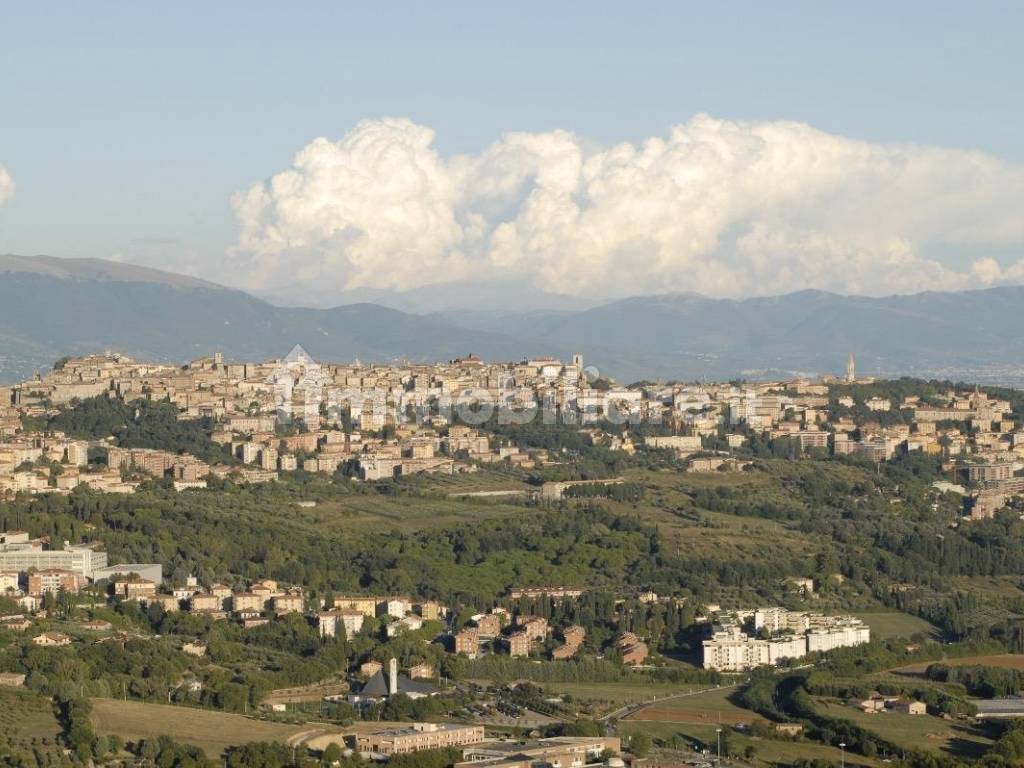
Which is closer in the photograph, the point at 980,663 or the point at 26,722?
the point at 26,722

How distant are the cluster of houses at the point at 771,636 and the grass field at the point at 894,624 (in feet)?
1.25

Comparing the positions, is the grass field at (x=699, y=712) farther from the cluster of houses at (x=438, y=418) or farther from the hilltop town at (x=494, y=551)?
the cluster of houses at (x=438, y=418)

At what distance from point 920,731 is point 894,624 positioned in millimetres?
13105

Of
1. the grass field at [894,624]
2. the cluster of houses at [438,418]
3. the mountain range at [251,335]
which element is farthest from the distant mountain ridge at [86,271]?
the grass field at [894,624]

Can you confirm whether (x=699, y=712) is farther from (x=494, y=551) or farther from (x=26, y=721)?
(x=494, y=551)

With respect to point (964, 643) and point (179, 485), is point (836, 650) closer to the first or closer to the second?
point (964, 643)

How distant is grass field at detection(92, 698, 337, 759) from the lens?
38.8 m

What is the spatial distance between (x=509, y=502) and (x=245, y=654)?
71.2ft

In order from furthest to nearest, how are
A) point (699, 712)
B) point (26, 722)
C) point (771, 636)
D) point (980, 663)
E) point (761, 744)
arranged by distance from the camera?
point (771, 636) < point (980, 663) < point (699, 712) < point (761, 744) < point (26, 722)

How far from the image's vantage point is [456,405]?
8856cm

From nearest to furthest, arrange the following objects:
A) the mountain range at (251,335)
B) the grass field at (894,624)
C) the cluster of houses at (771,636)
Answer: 1. the cluster of houses at (771,636)
2. the grass field at (894,624)
3. the mountain range at (251,335)

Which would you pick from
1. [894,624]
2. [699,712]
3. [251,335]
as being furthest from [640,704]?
[251,335]

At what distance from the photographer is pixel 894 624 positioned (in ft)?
177

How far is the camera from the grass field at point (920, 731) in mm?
39688
